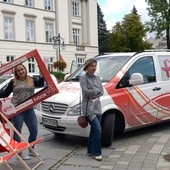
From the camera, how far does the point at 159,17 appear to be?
40125mm

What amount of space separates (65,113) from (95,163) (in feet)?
4.47

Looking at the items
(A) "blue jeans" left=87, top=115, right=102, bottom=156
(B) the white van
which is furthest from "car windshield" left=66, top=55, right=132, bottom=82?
(A) "blue jeans" left=87, top=115, right=102, bottom=156

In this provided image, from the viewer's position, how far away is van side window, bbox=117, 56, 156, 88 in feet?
26.0

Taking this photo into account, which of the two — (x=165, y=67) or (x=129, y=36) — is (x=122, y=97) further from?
(x=129, y=36)

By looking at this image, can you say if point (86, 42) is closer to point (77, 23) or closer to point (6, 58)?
point (77, 23)

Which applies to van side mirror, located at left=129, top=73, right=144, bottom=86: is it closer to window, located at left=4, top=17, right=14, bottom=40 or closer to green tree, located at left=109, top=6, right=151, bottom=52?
window, located at left=4, top=17, right=14, bottom=40

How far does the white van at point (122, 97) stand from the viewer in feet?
23.5

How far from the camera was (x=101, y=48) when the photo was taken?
8281 cm

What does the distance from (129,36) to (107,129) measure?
5429 cm

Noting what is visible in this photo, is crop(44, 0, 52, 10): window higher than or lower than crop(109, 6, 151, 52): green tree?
higher

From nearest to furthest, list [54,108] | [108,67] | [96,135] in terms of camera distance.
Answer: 1. [96,135]
2. [54,108]
3. [108,67]

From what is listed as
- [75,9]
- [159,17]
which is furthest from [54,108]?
[75,9]

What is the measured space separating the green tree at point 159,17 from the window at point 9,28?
15.5 metres

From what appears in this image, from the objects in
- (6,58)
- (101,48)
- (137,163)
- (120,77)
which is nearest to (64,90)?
(120,77)
